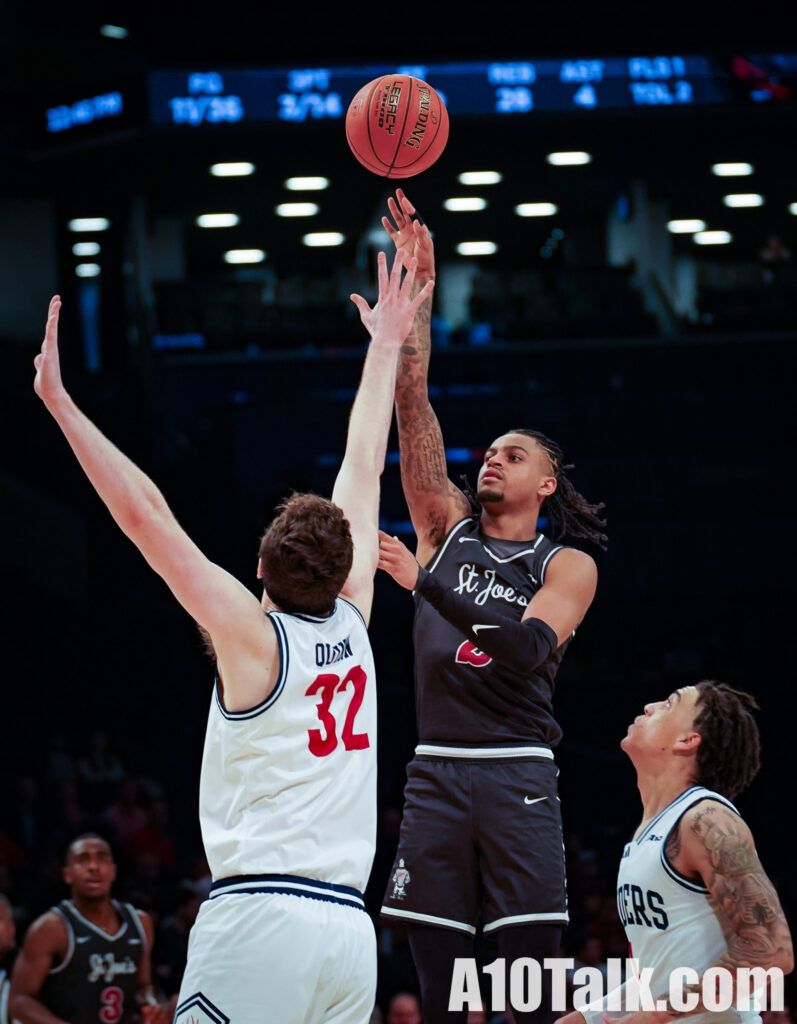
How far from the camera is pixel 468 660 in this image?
523 centimetres

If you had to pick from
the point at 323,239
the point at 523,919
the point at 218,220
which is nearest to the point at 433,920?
the point at 523,919

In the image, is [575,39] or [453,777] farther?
[575,39]

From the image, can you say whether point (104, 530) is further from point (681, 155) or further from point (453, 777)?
point (453, 777)

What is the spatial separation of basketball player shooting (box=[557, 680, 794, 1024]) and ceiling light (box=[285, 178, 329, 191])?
1533 centimetres

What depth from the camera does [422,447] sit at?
5625 mm

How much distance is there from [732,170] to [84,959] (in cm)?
1496

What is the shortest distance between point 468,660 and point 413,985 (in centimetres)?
470

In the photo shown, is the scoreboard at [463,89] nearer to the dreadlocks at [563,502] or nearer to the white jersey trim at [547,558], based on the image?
the dreadlocks at [563,502]

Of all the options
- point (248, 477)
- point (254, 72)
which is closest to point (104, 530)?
point (248, 477)

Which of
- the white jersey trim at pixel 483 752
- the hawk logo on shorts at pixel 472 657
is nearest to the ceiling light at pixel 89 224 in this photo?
the hawk logo on shorts at pixel 472 657

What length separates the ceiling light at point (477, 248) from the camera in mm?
22781

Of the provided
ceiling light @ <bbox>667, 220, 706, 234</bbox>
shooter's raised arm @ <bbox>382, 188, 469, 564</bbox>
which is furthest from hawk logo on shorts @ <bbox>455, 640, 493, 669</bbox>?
ceiling light @ <bbox>667, 220, 706, 234</bbox>

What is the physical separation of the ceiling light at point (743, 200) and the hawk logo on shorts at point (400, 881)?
17.6 m

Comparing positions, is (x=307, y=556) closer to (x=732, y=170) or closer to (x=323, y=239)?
(x=732, y=170)
